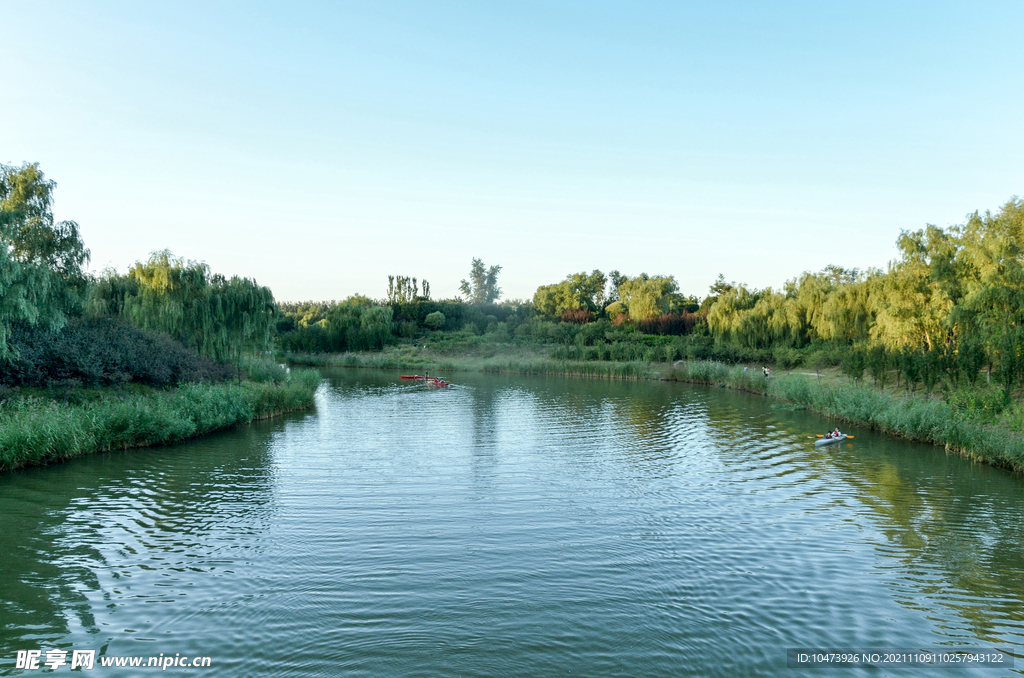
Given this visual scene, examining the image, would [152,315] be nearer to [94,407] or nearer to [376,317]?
[94,407]

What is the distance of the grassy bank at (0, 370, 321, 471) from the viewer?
49.6ft

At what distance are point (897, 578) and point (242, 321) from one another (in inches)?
1055

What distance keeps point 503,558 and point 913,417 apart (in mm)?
18132

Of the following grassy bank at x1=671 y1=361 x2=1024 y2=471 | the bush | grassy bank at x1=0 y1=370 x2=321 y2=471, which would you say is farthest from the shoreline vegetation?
grassy bank at x1=0 y1=370 x2=321 y2=471

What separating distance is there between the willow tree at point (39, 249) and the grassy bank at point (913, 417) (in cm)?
2694

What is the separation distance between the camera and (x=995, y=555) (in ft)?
33.9

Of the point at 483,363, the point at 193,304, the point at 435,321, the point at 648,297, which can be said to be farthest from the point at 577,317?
the point at 193,304

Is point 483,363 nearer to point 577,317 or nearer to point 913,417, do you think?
point 577,317

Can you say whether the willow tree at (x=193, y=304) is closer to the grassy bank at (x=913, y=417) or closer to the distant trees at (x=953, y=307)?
the grassy bank at (x=913, y=417)

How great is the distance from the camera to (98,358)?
65.1 feet

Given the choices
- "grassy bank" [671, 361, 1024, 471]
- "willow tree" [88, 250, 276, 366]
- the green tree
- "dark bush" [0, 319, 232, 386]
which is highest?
the green tree

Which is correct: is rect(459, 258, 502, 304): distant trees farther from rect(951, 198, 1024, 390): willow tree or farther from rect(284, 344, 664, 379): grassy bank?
rect(951, 198, 1024, 390): willow tree

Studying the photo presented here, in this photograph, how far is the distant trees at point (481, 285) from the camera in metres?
122

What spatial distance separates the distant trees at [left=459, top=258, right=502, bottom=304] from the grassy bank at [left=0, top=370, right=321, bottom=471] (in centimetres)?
9670
